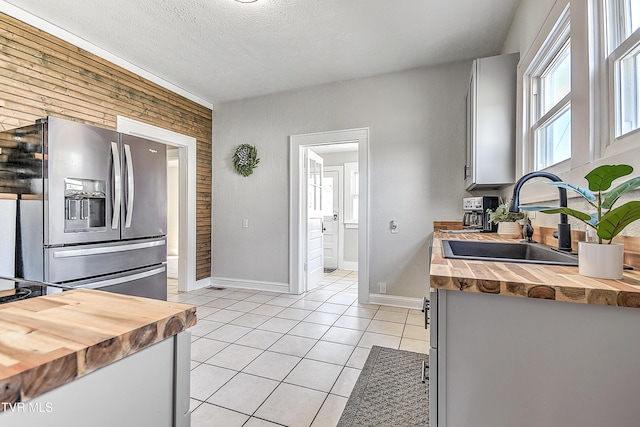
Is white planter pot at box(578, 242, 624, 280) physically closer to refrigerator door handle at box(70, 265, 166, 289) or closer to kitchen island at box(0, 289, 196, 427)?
kitchen island at box(0, 289, 196, 427)

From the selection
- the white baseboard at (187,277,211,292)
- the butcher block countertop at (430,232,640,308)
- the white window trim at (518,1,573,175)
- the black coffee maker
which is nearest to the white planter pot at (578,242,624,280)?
the butcher block countertop at (430,232,640,308)

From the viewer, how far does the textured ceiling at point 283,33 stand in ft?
7.56

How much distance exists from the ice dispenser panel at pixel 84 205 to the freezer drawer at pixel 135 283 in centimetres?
39

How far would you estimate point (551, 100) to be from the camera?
1.94 metres

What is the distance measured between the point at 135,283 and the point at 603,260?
2.91 m

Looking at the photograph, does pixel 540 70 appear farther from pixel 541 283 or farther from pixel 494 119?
pixel 541 283

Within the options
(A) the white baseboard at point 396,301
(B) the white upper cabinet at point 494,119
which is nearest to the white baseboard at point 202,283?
(A) the white baseboard at point 396,301

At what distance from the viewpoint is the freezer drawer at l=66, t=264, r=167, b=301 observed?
2.25m

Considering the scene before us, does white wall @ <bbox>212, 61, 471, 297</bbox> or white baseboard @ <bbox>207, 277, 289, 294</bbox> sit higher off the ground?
white wall @ <bbox>212, 61, 471, 297</bbox>

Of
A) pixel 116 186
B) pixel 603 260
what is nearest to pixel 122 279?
pixel 116 186

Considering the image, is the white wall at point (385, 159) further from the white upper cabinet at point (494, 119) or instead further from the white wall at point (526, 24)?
the white upper cabinet at point (494, 119)

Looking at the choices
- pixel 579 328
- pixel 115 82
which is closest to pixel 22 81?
pixel 115 82

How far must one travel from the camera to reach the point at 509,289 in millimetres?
762

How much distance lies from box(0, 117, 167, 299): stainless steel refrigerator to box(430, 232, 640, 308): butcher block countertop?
2.41 meters
